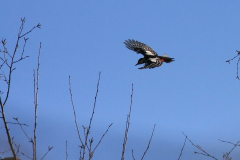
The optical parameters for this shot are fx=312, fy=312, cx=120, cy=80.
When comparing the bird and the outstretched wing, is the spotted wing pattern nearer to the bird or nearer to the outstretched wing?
the bird

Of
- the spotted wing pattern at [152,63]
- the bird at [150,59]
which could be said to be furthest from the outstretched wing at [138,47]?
the spotted wing pattern at [152,63]

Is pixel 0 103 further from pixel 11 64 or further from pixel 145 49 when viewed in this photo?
pixel 145 49

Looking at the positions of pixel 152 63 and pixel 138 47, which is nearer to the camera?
pixel 152 63

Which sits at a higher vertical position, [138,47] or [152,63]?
[138,47]

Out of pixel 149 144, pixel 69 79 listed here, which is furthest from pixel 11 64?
pixel 149 144

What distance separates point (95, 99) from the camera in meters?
5.05

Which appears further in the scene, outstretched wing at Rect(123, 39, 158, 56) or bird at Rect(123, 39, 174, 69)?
outstretched wing at Rect(123, 39, 158, 56)

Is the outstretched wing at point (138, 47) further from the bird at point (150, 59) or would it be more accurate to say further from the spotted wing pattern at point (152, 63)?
the spotted wing pattern at point (152, 63)

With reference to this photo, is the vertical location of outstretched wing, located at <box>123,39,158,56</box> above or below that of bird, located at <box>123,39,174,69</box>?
above

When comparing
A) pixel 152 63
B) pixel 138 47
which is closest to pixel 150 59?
pixel 152 63

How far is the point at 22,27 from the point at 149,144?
9.79ft

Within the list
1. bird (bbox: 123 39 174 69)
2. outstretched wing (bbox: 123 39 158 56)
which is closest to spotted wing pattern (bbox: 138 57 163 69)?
bird (bbox: 123 39 174 69)

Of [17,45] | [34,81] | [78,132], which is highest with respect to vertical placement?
[17,45]

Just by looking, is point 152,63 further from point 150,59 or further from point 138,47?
point 138,47
